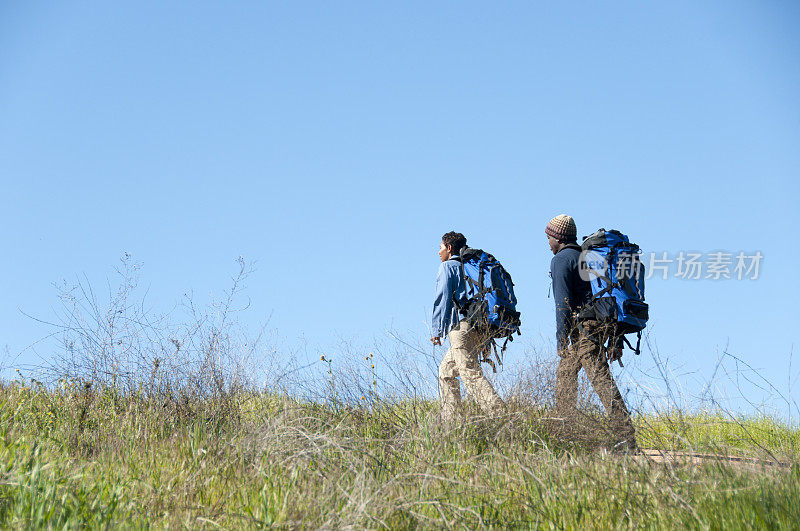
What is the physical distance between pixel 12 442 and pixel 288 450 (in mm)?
2442

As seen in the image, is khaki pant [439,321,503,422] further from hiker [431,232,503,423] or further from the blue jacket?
the blue jacket

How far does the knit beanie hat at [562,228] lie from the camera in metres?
6.77

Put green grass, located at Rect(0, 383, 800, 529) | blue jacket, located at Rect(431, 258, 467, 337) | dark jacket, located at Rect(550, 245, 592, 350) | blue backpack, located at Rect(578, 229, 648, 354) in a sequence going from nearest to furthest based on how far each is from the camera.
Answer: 1. green grass, located at Rect(0, 383, 800, 529)
2. blue backpack, located at Rect(578, 229, 648, 354)
3. dark jacket, located at Rect(550, 245, 592, 350)
4. blue jacket, located at Rect(431, 258, 467, 337)

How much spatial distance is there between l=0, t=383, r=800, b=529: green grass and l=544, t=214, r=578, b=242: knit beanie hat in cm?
193

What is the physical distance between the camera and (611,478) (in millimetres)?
4184

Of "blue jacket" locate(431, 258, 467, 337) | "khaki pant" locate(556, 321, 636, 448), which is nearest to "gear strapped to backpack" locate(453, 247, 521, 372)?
"blue jacket" locate(431, 258, 467, 337)

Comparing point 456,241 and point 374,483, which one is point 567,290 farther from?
point 374,483

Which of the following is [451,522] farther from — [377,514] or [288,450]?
[288,450]

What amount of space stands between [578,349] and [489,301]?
1223mm

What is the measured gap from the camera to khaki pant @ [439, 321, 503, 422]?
6.62 meters

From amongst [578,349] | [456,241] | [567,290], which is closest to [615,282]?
[567,290]

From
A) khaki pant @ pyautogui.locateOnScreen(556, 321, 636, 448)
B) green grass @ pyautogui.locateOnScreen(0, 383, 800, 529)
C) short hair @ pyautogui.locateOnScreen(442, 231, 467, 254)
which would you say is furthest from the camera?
short hair @ pyautogui.locateOnScreen(442, 231, 467, 254)

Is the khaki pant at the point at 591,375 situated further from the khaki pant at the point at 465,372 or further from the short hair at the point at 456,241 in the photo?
the short hair at the point at 456,241

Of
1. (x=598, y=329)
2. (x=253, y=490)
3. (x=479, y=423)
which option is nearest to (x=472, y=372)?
(x=479, y=423)
